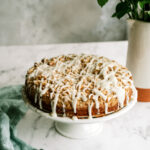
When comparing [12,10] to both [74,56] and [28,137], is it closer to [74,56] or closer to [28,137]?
[74,56]

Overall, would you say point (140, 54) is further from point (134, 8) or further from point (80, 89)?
point (80, 89)

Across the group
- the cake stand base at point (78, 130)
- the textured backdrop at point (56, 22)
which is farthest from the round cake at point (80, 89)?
the textured backdrop at point (56, 22)

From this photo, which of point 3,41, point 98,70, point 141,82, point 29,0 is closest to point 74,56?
point 98,70

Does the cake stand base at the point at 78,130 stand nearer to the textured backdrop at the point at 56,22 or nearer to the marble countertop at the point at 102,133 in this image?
the marble countertop at the point at 102,133

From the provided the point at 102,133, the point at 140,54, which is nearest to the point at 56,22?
the point at 140,54

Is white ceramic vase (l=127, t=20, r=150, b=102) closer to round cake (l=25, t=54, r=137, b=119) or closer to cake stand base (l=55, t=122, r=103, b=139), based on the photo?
round cake (l=25, t=54, r=137, b=119)
